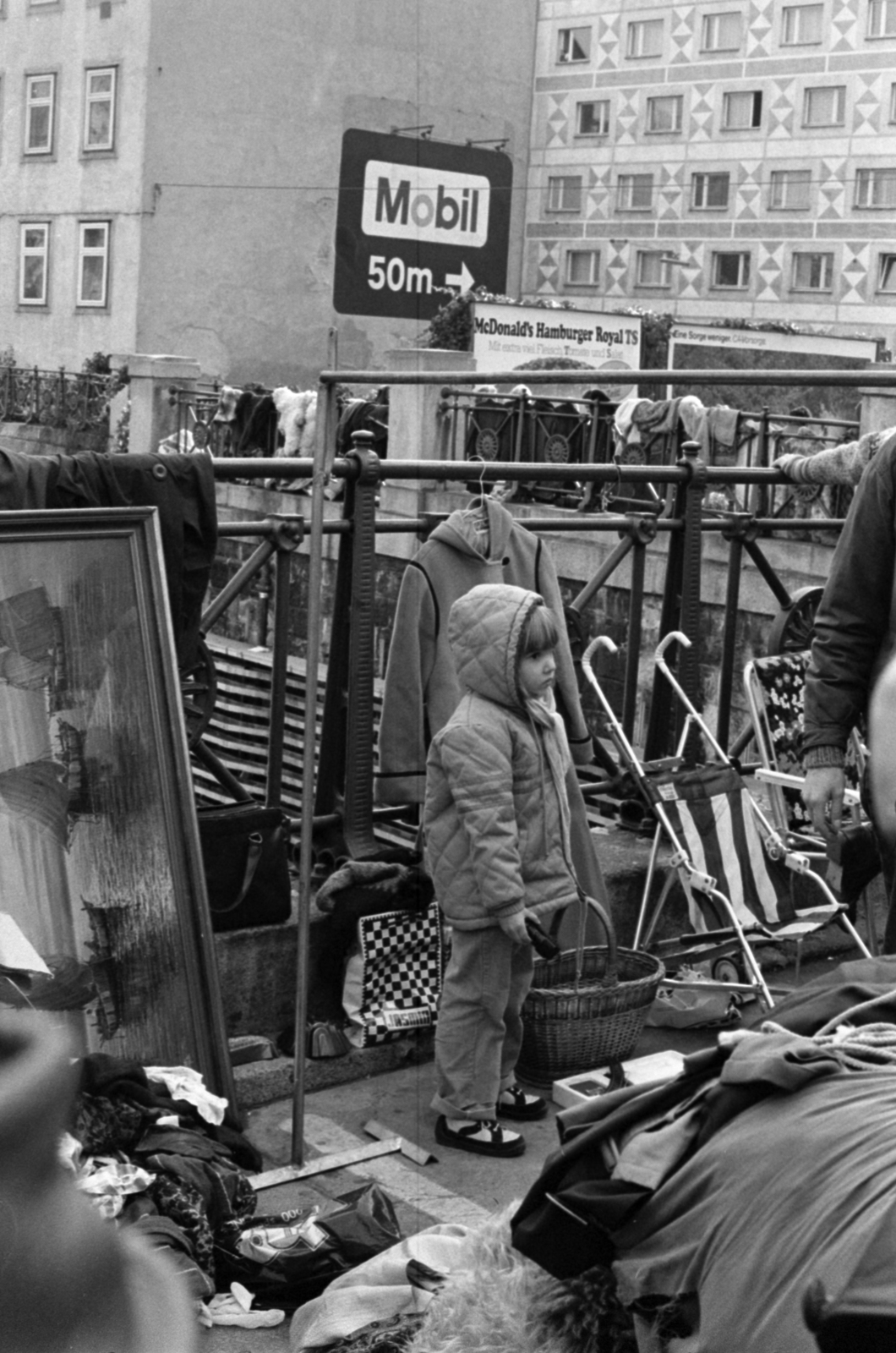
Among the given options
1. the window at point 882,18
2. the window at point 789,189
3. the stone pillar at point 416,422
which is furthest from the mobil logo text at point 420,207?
the window at point 789,189

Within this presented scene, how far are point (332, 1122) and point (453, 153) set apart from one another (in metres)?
2.43

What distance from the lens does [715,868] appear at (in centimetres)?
530

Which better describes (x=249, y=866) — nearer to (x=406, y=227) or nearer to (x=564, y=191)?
(x=406, y=227)

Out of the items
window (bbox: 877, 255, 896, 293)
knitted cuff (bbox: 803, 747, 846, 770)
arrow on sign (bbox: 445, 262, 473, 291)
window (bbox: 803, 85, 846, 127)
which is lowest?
knitted cuff (bbox: 803, 747, 846, 770)

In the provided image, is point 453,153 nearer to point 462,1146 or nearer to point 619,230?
point 462,1146

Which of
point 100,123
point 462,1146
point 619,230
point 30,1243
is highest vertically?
point 619,230

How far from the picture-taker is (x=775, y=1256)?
1.79 metres

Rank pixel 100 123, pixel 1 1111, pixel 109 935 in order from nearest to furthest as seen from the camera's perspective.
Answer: pixel 1 1111, pixel 100 123, pixel 109 935

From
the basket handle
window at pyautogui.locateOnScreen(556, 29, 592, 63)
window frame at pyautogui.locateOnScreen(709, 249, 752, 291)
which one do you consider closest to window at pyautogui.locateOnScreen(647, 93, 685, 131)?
window at pyautogui.locateOnScreen(556, 29, 592, 63)

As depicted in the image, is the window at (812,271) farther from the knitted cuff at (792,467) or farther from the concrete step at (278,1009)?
the concrete step at (278,1009)

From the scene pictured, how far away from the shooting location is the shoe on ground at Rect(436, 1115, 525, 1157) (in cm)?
418

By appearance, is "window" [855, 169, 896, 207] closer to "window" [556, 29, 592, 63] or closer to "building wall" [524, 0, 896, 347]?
"building wall" [524, 0, 896, 347]

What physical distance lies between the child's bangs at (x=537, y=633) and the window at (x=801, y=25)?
10484 millimetres

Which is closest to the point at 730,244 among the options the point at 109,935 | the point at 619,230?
the point at 619,230
